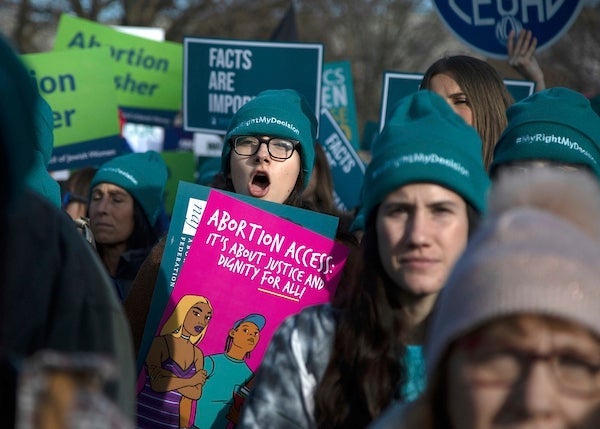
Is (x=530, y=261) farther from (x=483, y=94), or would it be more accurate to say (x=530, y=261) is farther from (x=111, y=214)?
(x=111, y=214)

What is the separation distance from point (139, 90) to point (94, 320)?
31.0 feet

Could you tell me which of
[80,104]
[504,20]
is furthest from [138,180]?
[504,20]

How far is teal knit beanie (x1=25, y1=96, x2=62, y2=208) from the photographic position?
4613 millimetres

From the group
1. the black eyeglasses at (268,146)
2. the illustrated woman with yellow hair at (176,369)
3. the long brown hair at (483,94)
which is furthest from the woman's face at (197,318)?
the long brown hair at (483,94)

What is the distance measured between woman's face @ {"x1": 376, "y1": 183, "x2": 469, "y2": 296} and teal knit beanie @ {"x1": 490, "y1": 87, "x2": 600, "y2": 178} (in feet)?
4.07

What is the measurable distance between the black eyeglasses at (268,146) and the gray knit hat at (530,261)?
284cm

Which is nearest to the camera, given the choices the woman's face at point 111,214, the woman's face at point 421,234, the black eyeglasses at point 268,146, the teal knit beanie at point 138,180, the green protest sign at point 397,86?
the woman's face at point 421,234

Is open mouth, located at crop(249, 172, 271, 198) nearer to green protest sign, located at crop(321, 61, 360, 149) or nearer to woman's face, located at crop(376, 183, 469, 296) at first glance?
woman's face, located at crop(376, 183, 469, 296)

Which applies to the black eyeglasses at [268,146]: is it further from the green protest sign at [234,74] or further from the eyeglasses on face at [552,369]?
the eyeglasses on face at [552,369]

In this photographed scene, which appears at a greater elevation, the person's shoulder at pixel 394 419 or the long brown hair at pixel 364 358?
the long brown hair at pixel 364 358

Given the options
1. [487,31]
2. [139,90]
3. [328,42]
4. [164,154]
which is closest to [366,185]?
[487,31]

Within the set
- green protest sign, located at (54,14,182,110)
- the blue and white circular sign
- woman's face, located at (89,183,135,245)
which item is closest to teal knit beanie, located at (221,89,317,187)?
woman's face, located at (89,183,135,245)

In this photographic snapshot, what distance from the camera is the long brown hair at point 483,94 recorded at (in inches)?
196

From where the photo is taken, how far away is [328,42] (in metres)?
34.1
